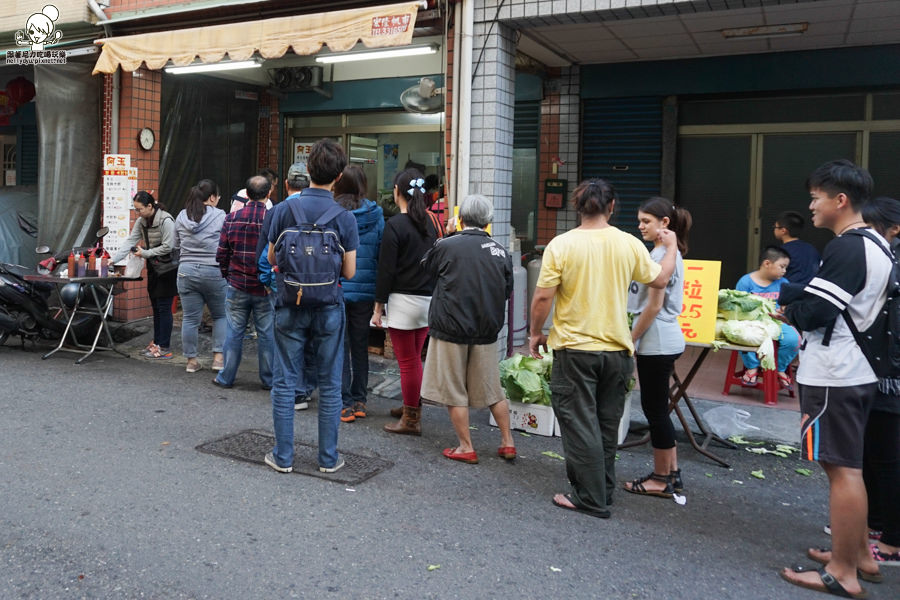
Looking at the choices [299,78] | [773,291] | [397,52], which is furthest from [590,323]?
[299,78]

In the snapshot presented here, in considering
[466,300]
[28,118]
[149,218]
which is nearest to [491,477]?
[466,300]

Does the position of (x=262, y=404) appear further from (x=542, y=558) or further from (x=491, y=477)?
(x=542, y=558)

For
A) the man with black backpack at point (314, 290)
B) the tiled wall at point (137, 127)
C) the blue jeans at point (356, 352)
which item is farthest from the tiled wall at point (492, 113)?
the tiled wall at point (137, 127)

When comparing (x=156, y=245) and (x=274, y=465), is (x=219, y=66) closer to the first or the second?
(x=156, y=245)

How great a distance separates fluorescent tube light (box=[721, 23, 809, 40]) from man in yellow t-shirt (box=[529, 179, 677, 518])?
4833mm

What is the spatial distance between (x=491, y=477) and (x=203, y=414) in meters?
2.58

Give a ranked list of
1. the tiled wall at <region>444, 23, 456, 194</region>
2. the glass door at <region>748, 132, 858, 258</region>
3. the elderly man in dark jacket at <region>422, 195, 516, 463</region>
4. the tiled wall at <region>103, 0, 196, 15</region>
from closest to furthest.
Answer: the elderly man in dark jacket at <region>422, 195, 516, 463</region> → the tiled wall at <region>444, 23, 456, 194</region> → the glass door at <region>748, 132, 858, 258</region> → the tiled wall at <region>103, 0, 196, 15</region>

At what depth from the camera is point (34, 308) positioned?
28.1 ft

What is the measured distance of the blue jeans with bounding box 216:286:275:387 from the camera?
23.1 feet

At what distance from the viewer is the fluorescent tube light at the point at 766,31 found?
801 centimetres

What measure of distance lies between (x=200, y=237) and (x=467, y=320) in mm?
3604

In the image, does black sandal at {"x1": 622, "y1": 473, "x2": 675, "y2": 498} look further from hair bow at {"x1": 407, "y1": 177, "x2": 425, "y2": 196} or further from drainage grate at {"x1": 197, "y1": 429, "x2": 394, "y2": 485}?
hair bow at {"x1": 407, "y1": 177, "x2": 425, "y2": 196}

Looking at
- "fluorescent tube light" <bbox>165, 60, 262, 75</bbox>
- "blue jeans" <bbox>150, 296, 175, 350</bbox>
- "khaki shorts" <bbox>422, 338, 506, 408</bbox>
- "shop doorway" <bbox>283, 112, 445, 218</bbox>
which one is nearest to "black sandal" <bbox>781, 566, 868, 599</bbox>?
"khaki shorts" <bbox>422, 338, 506, 408</bbox>

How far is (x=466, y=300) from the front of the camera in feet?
16.9
